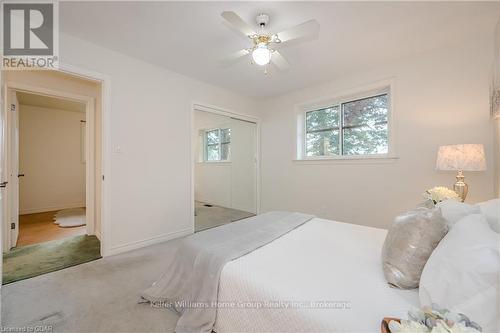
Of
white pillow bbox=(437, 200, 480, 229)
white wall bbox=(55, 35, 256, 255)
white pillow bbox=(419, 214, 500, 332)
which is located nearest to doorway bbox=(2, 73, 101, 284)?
white wall bbox=(55, 35, 256, 255)

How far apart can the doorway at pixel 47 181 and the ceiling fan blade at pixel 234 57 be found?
232cm

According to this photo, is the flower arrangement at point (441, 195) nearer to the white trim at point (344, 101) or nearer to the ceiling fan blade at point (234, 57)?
the white trim at point (344, 101)

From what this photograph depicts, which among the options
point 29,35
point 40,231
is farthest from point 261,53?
point 40,231

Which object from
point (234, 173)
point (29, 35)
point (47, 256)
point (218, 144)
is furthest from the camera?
point (234, 173)

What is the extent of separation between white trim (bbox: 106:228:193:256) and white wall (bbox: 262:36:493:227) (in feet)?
6.63

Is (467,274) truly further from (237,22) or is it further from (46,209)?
(46,209)

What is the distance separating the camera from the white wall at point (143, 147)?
252cm

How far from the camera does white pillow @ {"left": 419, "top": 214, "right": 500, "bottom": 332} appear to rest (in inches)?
28.2

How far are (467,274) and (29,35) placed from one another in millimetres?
3629

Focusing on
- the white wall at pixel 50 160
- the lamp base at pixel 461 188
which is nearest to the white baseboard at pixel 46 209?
the white wall at pixel 50 160

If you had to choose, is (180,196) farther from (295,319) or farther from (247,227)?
(295,319)

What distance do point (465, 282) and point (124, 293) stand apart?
220 cm

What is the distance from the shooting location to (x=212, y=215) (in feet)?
13.3

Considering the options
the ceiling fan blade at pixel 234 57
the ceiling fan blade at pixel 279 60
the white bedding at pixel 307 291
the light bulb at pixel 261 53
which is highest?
the ceiling fan blade at pixel 234 57
